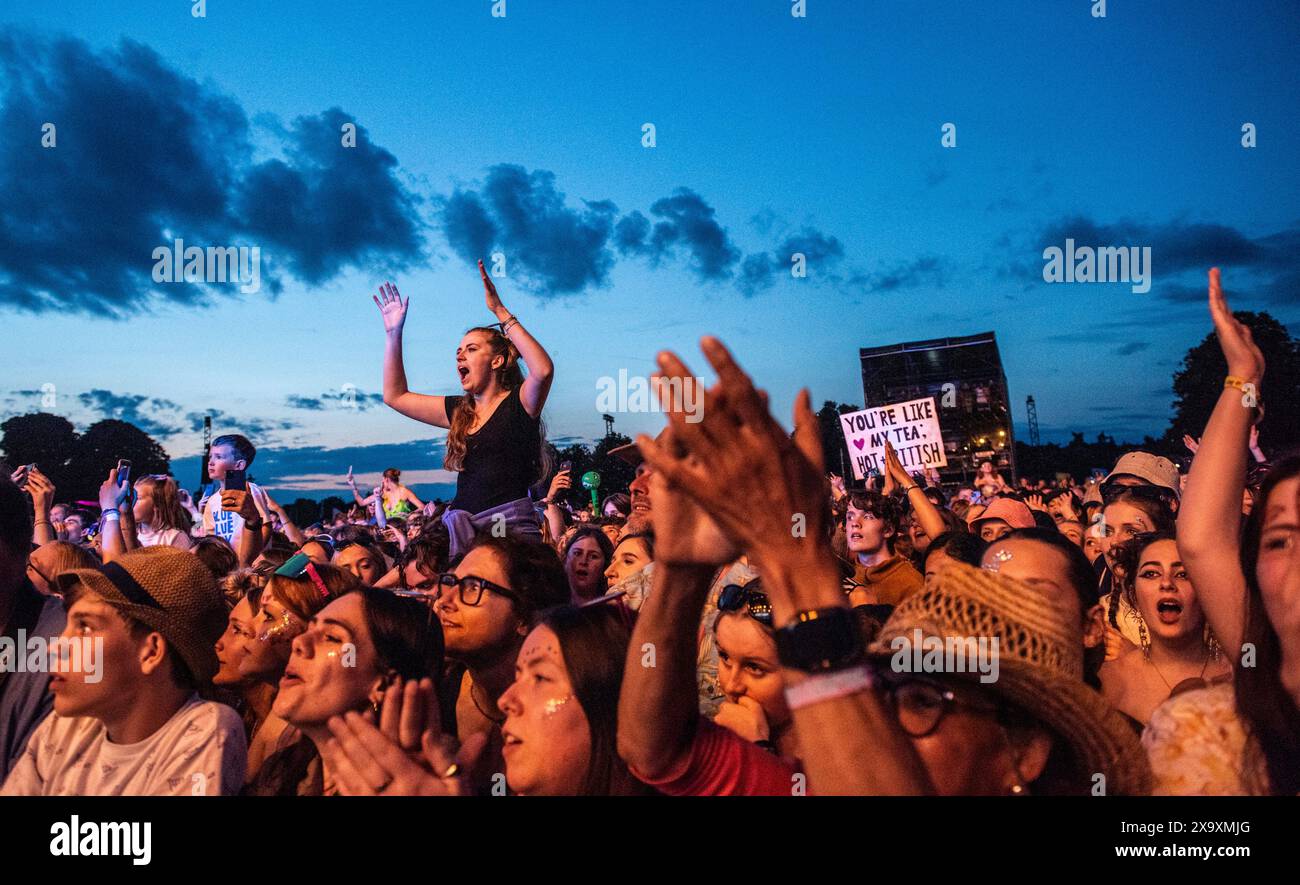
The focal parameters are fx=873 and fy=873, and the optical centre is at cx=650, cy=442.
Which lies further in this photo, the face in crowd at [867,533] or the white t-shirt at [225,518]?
the white t-shirt at [225,518]

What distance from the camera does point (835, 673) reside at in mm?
1283

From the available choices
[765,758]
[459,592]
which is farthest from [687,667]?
[459,592]

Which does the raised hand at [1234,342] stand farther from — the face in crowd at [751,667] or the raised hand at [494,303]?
the raised hand at [494,303]

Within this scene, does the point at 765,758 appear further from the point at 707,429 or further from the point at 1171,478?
the point at 1171,478

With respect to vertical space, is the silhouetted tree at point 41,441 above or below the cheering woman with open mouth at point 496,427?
above

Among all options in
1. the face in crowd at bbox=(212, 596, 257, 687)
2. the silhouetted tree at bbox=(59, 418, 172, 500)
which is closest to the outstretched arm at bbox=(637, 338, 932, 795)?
the face in crowd at bbox=(212, 596, 257, 687)

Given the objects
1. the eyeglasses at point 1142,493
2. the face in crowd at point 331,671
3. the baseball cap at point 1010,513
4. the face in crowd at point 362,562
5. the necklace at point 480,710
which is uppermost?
the eyeglasses at point 1142,493

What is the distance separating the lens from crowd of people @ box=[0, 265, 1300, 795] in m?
1.31

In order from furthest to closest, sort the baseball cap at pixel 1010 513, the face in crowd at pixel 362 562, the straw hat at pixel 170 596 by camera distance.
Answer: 1. the face in crowd at pixel 362 562
2. the baseball cap at pixel 1010 513
3. the straw hat at pixel 170 596

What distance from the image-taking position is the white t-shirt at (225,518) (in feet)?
24.1

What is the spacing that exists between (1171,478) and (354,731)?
564 centimetres

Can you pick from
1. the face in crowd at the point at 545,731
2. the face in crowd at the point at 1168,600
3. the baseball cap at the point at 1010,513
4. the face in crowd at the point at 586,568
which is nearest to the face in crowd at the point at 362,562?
the face in crowd at the point at 586,568

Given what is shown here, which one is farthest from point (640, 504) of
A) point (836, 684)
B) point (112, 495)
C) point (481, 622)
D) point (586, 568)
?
point (836, 684)

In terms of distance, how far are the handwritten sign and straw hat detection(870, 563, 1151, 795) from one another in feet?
39.8
